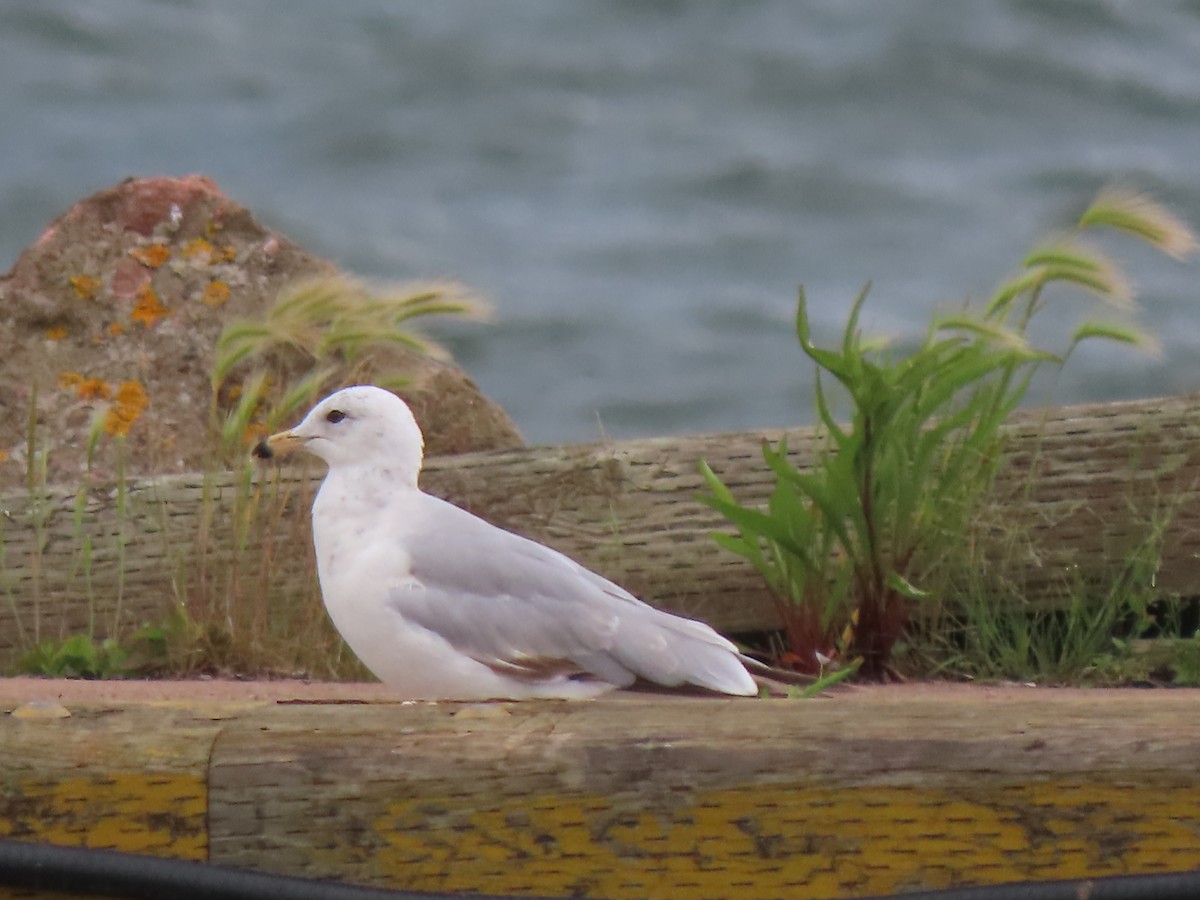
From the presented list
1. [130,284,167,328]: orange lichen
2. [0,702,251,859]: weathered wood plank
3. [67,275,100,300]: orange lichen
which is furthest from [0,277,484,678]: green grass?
[0,702,251,859]: weathered wood plank

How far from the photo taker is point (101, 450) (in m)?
4.77

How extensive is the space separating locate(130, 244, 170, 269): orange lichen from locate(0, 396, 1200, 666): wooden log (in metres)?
1.22

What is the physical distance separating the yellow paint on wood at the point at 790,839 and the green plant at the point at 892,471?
2.13m

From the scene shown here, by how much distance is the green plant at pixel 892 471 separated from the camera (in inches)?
148

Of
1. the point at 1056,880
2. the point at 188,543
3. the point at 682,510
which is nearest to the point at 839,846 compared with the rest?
the point at 1056,880

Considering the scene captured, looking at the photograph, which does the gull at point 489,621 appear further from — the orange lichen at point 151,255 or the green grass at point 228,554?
the orange lichen at point 151,255

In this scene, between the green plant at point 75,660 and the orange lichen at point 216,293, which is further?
the orange lichen at point 216,293

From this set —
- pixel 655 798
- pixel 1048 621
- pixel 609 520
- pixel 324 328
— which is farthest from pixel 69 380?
pixel 655 798

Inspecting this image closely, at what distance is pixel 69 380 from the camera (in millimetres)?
4988

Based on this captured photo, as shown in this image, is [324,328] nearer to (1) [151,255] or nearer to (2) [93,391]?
(2) [93,391]

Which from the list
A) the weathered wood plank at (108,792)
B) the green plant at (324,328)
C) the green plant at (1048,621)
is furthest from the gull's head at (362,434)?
the weathered wood plank at (108,792)

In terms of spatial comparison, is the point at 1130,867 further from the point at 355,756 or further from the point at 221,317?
the point at 221,317

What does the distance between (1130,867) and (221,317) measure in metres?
4.01

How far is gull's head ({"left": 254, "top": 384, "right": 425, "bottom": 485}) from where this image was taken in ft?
10.5
